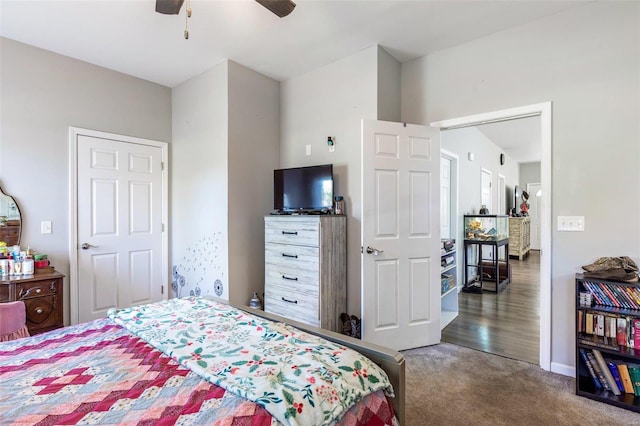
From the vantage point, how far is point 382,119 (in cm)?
311

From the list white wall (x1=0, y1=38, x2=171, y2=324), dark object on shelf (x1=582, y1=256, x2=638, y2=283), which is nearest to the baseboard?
dark object on shelf (x1=582, y1=256, x2=638, y2=283)

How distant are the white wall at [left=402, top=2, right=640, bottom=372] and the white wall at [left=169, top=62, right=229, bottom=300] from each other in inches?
107

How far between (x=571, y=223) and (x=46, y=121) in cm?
477

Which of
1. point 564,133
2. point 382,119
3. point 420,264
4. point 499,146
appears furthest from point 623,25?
point 499,146

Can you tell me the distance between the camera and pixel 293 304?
305cm

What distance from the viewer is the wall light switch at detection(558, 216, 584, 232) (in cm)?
245

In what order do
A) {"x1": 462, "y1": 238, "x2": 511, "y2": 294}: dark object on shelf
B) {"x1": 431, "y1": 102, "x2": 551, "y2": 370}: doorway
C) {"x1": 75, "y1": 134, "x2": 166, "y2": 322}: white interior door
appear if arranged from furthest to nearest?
{"x1": 462, "y1": 238, "x2": 511, "y2": 294}: dark object on shelf < {"x1": 75, "y1": 134, "x2": 166, "y2": 322}: white interior door < {"x1": 431, "y1": 102, "x2": 551, "y2": 370}: doorway

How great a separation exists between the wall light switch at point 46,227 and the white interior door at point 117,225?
0.76 ft

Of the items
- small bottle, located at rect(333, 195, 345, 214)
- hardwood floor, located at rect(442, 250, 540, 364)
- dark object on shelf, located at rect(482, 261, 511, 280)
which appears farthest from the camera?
dark object on shelf, located at rect(482, 261, 511, 280)

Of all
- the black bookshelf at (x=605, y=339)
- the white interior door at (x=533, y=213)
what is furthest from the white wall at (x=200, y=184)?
the white interior door at (x=533, y=213)

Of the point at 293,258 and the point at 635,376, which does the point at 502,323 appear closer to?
the point at 635,376

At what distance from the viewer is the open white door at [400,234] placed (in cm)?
287

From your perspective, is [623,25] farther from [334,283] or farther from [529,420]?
[334,283]

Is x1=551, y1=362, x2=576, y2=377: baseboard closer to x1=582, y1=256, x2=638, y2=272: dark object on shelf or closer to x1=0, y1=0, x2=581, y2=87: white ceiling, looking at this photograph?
x1=582, y1=256, x2=638, y2=272: dark object on shelf
